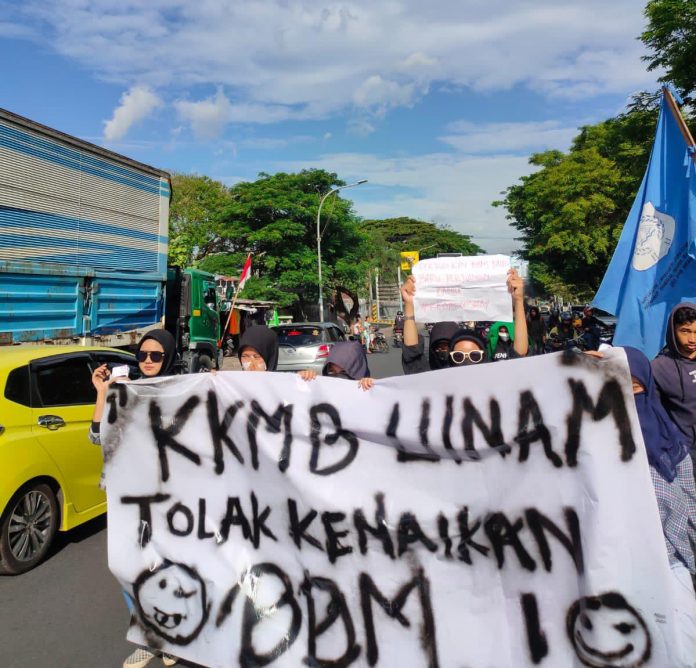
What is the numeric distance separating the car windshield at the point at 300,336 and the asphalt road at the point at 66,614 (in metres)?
9.51

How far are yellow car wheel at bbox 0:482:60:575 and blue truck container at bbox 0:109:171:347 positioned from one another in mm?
5080

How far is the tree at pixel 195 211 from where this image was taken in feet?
115

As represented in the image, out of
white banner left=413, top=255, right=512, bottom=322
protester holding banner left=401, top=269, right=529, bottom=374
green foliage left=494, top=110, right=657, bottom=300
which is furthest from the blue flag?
green foliage left=494, top=110, right=657, bottom=300

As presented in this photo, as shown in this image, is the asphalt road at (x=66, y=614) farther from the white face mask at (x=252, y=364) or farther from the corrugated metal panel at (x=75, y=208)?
the corrugated metal panel at (x=75, y=208)

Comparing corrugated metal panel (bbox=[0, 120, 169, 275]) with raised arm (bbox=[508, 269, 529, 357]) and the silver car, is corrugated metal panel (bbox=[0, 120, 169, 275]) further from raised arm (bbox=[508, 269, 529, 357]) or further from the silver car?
raised arm (bbox=[508, 269, 529, 357])

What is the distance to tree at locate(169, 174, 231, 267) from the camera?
35.1 m

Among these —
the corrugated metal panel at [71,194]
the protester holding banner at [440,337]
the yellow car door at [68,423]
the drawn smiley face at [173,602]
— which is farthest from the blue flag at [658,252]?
the corrugated metal panel at [71,194]

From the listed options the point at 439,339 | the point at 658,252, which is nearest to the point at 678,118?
the point at 658,252

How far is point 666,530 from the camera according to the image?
3.16m

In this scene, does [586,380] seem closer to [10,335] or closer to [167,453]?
[167,453]

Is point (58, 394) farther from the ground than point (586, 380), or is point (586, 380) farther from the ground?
point (586, 380)

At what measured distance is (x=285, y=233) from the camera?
2930 centimetres

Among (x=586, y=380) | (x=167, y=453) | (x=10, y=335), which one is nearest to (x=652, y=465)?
(x=586, y=380)

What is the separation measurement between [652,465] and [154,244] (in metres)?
11.2
